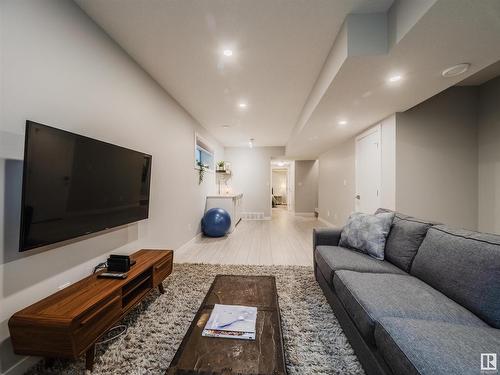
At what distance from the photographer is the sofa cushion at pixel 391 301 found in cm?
112

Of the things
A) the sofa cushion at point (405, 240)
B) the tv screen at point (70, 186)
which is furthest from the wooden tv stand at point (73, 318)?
the sofa cushion at point (405, 240)

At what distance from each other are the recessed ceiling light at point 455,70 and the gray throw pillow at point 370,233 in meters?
1.49

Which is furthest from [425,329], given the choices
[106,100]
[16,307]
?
[106,100]

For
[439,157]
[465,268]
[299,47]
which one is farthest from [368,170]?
[465,268]

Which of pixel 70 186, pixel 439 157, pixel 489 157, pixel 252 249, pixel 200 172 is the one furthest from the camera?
pixel 200 172

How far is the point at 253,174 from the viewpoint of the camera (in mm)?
7324

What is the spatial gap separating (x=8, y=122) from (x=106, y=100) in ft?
2.75

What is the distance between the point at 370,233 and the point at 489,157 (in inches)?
105

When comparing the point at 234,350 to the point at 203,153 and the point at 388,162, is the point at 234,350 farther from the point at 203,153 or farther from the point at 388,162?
the point at 203,153

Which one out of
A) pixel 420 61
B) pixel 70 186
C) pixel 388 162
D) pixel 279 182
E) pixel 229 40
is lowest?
pixel 70 186

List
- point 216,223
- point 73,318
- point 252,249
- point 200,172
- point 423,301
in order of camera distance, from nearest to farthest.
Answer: point 73,318 < point 423,301 < point 252,249 < point 216,223 < point 200,172

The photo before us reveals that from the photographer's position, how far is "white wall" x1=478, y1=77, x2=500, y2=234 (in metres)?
2.95

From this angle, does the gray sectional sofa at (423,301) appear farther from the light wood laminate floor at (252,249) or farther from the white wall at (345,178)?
the white wall at (345,178)

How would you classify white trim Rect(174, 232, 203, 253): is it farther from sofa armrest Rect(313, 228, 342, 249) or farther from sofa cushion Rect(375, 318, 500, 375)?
sofa cushion Rect(375, 318, 500, 375)
